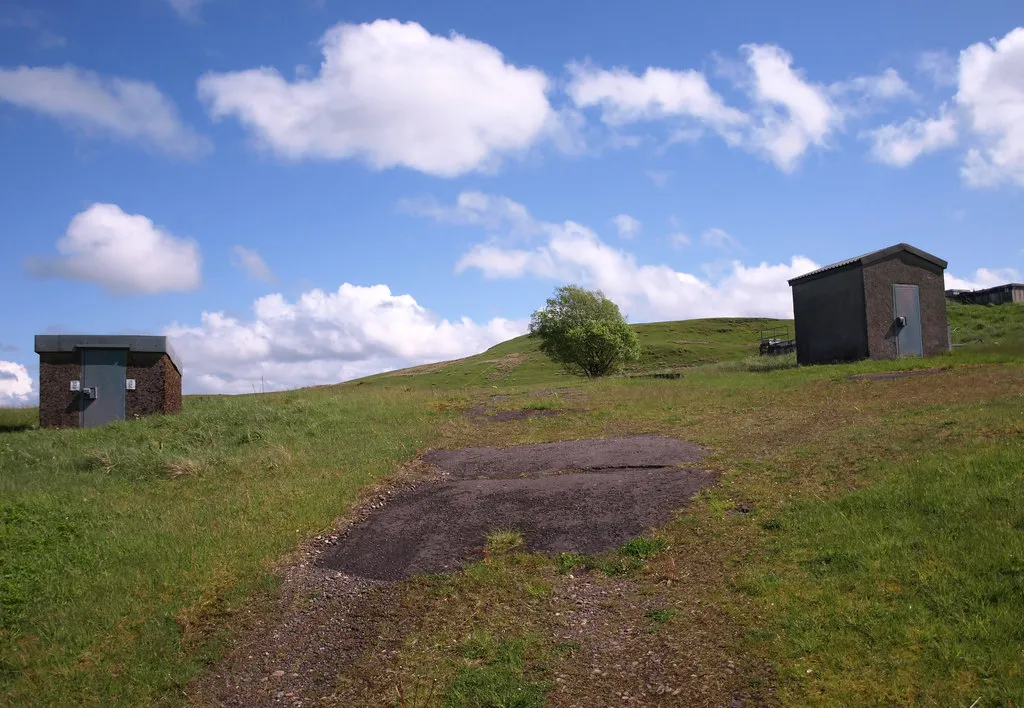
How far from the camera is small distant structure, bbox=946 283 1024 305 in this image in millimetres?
51344

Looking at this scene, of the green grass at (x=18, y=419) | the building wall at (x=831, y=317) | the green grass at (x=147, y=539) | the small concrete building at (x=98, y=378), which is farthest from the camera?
the building wall at (x=831, y=317)

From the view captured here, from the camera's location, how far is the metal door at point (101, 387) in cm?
2484

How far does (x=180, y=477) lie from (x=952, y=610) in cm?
1394

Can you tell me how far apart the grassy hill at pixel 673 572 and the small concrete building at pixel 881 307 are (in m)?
15.0

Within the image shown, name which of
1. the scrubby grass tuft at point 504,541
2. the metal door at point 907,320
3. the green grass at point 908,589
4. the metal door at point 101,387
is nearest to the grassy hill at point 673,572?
the green grass at point 908,589

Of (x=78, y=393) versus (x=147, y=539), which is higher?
(x=78, y=393)

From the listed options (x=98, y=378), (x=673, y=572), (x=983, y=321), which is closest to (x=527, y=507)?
(x=673, y=572)

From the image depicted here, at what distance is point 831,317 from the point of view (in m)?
32.9

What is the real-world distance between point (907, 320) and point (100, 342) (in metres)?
34.4

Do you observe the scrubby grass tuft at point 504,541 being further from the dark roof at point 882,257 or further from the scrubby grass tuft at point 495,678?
the dark roof at point 882,257

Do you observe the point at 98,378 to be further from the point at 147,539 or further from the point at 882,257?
the point at 882,257

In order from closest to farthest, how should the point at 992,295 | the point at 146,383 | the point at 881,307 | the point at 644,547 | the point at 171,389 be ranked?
the point at 644,547
the point at 146,383
the point at 171,389
the point at 881,307
the point at 992,295

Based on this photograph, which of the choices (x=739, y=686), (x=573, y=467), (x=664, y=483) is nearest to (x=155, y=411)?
(x=573, y=467)

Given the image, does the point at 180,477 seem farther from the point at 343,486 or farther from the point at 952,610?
the point at 952,610
